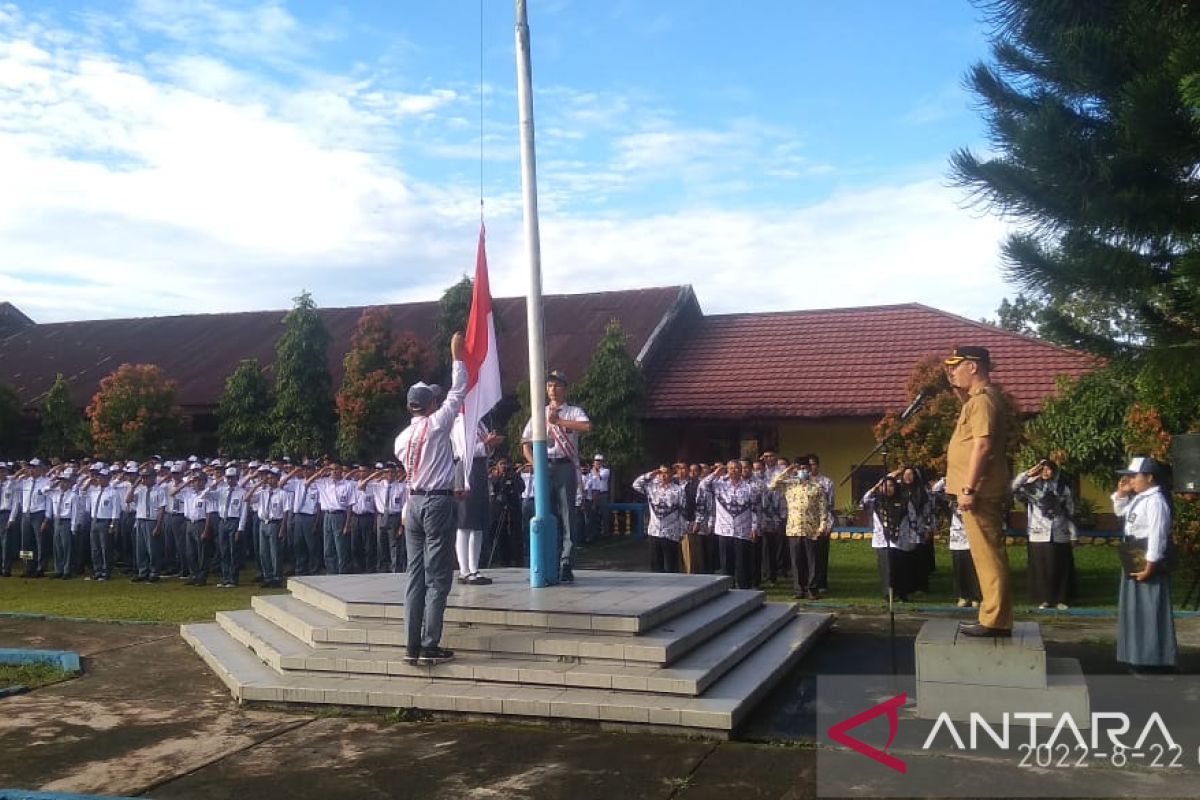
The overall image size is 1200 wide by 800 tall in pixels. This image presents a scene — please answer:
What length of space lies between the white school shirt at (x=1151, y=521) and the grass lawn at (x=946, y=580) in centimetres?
346

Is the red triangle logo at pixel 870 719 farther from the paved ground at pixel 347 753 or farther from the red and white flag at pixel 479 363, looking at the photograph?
the red and white flag at pixel 479 363

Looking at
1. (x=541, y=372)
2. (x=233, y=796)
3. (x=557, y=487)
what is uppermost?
(x=541, y=372)

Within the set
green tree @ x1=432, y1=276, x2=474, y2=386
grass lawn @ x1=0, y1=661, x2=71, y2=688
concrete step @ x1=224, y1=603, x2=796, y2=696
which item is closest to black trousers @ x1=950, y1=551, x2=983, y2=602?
concrete step @ x1=224, y1=603, x2=796, y2=696

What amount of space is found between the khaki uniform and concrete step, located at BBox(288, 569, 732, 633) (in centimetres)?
237

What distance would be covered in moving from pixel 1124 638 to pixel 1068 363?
49.6 feet

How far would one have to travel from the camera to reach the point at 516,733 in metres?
6.58

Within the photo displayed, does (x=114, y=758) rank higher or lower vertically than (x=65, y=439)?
lower

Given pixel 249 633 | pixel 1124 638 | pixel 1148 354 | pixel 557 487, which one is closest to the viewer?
pixel 1124 638

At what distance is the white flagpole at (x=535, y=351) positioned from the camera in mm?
8672

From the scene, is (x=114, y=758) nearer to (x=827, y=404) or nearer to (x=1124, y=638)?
(x=1124, y=638)

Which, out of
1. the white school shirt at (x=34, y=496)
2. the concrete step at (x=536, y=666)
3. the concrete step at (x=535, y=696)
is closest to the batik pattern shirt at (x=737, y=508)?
the concrete step at (x=536, y=666)

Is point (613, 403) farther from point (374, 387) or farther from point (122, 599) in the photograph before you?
point (122, 599)

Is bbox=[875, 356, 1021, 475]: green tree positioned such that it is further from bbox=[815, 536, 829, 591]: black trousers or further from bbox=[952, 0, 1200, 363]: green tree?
bbox=[952, 0, 1200, 363]: green tree

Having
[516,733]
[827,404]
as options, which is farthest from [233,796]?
[827,404]
